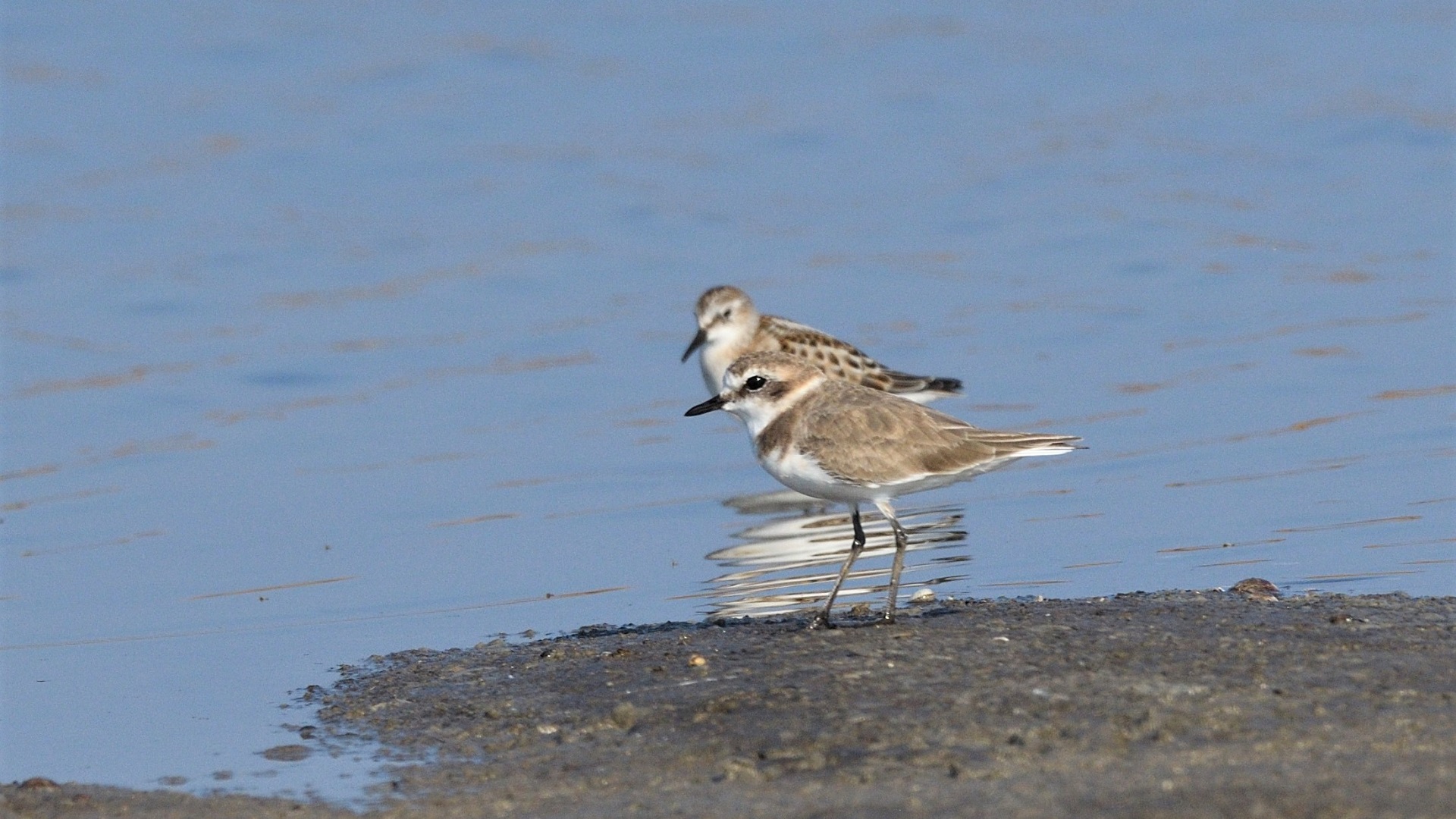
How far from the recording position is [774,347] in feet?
46.0

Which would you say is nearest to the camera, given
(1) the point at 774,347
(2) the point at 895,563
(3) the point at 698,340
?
(2) the point at 895,563

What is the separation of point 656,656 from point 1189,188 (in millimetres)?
13224

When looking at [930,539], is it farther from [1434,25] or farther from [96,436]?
[1434,25]

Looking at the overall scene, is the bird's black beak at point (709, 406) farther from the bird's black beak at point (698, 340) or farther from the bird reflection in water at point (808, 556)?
the bird's black beak at point (698, 340)

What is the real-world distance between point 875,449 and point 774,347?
5.95 m

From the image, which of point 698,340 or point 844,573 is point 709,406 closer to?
point 844,573

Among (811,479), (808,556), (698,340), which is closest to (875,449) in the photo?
(811,479)

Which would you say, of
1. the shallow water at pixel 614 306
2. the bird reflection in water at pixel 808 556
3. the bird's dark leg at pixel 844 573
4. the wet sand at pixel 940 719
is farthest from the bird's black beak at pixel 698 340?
the wet sand at pixel 940 719

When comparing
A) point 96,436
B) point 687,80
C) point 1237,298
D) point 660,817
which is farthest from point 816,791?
point 687,80

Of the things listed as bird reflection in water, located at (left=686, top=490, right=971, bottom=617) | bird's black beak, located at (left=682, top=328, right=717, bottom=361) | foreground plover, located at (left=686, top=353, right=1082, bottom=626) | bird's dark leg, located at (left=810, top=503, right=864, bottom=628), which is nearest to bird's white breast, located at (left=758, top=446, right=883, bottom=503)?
foreground plover, located at (left=686, top=353, right=1082, bottom=626)

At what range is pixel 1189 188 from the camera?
19.5m

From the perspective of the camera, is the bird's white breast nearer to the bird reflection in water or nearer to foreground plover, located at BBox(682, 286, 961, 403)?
the bird reflection in water

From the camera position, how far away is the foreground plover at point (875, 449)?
26.5 ft

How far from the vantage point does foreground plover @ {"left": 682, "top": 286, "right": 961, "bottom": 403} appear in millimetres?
13539
